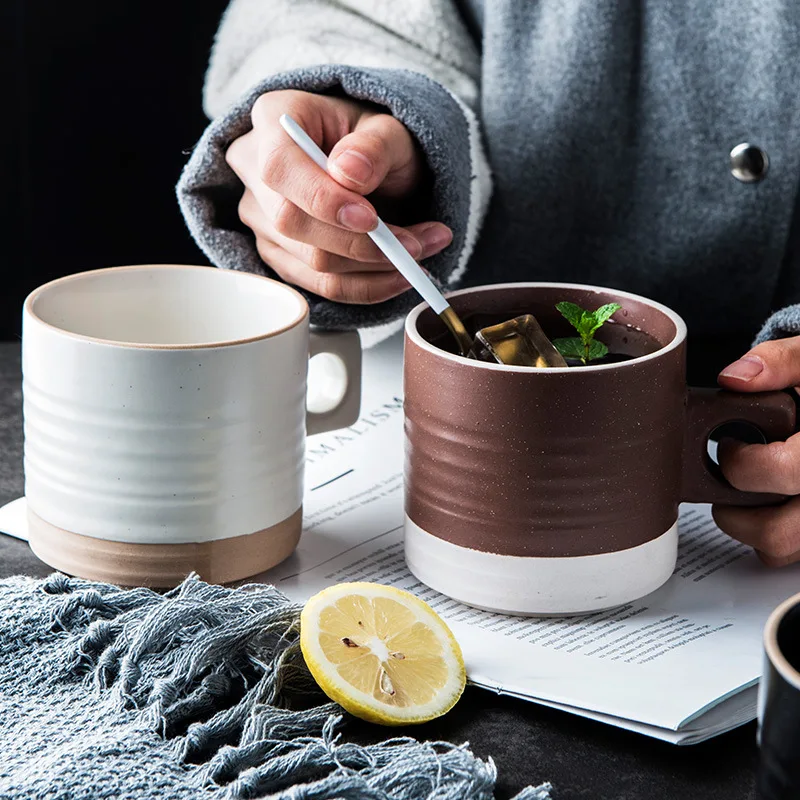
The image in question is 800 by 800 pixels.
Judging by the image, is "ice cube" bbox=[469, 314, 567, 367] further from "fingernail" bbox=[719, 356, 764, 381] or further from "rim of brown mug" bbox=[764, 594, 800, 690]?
"rim of brown mug" bbox=[764, 594, 800, 690]

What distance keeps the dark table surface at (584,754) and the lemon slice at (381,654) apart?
14 mm

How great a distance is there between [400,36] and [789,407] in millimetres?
608

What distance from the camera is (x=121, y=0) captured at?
5.09 ft

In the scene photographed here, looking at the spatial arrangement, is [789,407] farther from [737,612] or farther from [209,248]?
[209,248]

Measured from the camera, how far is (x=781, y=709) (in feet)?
1.24

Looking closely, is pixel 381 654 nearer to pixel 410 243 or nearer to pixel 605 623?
pixel 605 623

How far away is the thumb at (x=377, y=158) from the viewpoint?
682 mm

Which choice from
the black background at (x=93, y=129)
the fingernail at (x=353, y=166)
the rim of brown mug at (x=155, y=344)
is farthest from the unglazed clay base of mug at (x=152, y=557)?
the black background at (x=93, y=129)

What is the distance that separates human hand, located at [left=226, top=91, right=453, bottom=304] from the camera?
0.69m

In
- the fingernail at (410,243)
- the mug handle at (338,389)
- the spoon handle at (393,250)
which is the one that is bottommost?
the mug handle at (338,389)

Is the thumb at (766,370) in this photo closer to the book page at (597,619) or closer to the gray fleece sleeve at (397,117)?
the book page at (597,619)

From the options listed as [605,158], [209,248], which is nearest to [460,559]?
[209,248]

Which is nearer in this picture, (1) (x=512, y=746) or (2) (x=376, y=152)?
(1) (x=512, y=746)

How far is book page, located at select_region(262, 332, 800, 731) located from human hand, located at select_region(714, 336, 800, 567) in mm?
26
